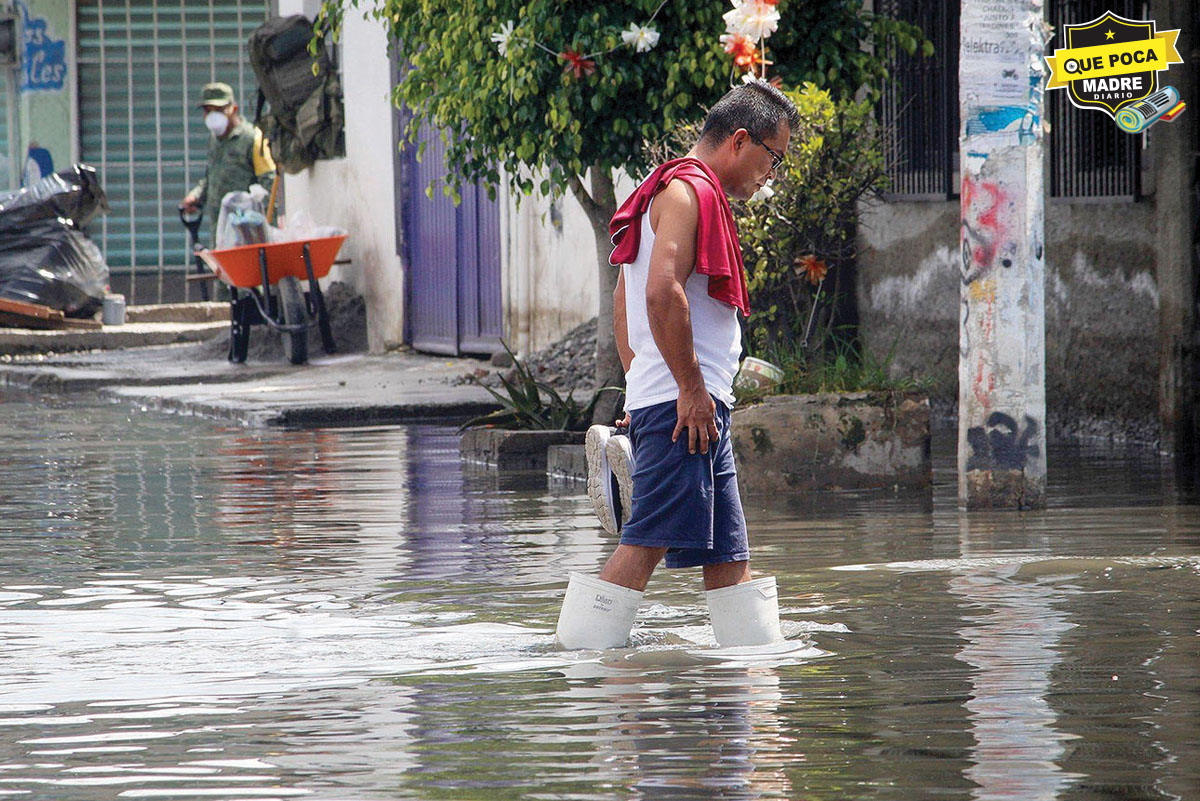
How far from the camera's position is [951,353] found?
40.8 ft

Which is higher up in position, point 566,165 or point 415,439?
point 566,165

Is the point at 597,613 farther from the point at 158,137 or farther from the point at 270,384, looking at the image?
the point at 158,137

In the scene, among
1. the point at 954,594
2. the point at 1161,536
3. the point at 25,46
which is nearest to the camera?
the point at 954,594

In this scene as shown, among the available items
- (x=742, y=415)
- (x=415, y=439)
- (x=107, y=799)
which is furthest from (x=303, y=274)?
(x=107, y=799)

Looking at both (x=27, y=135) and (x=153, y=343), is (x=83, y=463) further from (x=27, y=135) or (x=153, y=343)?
(x=27, y=135)

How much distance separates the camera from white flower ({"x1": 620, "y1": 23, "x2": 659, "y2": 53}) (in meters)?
10.2

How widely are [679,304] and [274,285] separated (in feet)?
44.6

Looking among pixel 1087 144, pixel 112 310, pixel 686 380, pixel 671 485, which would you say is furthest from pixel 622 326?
pixel 112 310

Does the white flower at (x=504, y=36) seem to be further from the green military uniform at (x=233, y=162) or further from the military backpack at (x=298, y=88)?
the military backpack at (x=298, y=88)

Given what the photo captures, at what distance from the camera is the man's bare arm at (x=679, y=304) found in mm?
5035

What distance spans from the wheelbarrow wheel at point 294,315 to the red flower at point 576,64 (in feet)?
27.1

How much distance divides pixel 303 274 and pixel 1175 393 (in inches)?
382

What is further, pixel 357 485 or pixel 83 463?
Answer: pixel 83 463

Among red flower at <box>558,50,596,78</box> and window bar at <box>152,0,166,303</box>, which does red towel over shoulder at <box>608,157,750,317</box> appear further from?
window bar at <box>152,0,166,303</box>
